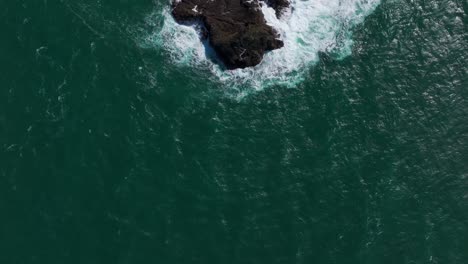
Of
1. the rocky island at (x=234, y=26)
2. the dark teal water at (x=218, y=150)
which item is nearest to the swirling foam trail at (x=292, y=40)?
the rocky island at (x=234, y=26)

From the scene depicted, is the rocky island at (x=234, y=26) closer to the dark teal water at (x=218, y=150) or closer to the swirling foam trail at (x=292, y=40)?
the swirling foam trail at (x=292, y=40)

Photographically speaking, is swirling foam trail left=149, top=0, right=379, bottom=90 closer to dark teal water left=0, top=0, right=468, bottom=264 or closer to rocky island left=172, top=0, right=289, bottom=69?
rocky island left=172, top=0, right=289, bottom=69

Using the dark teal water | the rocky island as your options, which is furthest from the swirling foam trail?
the dark teal water

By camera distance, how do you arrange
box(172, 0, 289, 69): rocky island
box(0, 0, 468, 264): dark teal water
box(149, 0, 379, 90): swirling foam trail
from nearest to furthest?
box(0, 0, 468, 264): dark teal water
box(149, 0, 379, 90): swirling foam trail
box(172, 0, 289, 69): rocky island

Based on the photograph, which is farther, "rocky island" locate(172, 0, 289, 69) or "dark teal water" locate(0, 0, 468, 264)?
"rocky island" locate(172, 0, 289, 69)

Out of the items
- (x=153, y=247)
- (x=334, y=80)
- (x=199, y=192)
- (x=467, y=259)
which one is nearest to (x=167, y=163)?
(x=199, y=192)

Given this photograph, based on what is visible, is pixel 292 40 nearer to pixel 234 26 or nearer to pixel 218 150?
pixel 234 26

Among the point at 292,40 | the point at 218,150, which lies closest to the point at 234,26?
the point at 292,40
